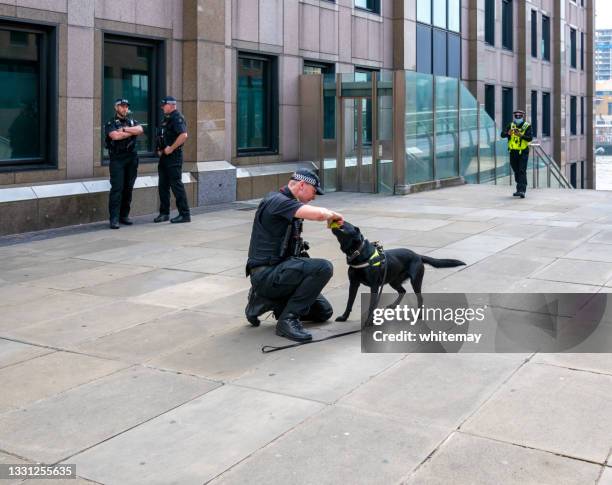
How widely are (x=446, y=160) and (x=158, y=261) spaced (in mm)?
12441

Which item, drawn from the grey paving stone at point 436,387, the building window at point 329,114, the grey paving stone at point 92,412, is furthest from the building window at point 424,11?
the grey paving stone at point 92,412

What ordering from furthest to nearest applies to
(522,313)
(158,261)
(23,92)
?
(23,92) → (158,261) → (522,313)

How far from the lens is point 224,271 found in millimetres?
9930

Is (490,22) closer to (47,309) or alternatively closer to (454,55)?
(454,55)

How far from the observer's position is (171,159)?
14.4 metres

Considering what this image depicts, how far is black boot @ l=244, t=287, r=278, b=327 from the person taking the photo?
23.2 feet

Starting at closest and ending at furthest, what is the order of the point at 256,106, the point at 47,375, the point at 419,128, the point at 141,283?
the point at 47,375, the point at 141,283, the point at 256,106, the point at 419,128

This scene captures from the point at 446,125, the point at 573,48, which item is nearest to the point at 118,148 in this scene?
the point at 446,125

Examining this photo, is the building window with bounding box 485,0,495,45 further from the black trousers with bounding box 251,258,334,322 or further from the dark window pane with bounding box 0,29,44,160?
the black trousers with bounding box 251,258,334,322

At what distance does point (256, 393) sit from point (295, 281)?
1511 millimetres

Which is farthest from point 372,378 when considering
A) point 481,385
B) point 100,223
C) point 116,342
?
point 100,223

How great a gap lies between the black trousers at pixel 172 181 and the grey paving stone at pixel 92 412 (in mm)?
8552

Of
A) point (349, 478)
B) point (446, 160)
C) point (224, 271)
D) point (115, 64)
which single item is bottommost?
point (349, 478)

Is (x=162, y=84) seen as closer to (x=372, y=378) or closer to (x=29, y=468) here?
(x=372, y=378)
